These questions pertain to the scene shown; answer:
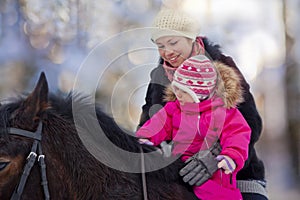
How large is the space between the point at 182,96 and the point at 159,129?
236 millimetres

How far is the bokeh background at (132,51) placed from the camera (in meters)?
4.20

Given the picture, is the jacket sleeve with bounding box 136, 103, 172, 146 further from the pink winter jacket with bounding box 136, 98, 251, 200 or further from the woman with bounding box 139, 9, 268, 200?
the woman with bounding box 139, 9, 268, 200

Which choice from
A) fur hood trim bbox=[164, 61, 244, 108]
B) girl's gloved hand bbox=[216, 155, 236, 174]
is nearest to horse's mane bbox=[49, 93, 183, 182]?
girl's gloved hand bbox=[216, 155, 236, 174]

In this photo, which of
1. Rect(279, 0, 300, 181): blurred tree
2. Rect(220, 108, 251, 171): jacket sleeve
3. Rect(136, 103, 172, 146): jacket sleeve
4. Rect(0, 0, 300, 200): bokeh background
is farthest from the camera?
Rect(279, 0, 300, 181): blurred tree

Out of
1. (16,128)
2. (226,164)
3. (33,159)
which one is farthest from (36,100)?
(226,164)

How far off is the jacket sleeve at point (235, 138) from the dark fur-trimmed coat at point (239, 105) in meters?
0.41

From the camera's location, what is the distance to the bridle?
2.66 m

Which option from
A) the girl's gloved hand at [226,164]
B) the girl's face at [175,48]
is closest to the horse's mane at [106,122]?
the girl's gloved hand at [226,164]

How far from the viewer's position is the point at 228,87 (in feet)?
→ 10.5

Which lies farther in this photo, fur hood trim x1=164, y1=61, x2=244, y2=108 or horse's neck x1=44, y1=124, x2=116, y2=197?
fur hood trim x1=164, y1=61, x2=244, y2=108

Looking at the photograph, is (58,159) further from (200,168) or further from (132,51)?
(132,51)

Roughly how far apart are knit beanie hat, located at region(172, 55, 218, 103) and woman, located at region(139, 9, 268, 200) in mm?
210

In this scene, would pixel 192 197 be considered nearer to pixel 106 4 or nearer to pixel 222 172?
pixel 222 172

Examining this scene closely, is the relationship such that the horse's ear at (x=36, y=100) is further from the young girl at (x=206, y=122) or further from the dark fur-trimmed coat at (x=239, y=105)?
the dark fur-trimmed coat at (x=239, y=105)
